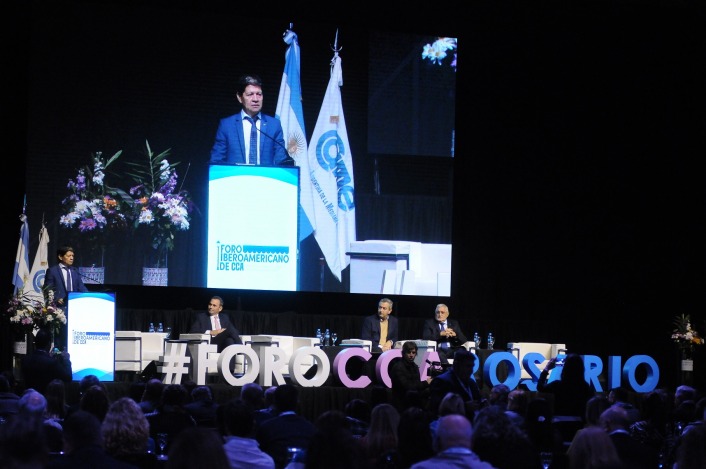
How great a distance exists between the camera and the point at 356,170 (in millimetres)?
12883

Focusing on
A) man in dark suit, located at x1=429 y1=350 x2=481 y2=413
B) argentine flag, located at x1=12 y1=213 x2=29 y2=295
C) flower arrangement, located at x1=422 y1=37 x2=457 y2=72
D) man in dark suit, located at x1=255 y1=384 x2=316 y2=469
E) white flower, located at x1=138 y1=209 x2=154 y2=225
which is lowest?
man in dark suit, located at x1=255 y1=384 x2=316 y2=469

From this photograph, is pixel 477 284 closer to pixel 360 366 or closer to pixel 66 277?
pixel 360 366

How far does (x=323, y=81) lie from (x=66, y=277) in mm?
3932

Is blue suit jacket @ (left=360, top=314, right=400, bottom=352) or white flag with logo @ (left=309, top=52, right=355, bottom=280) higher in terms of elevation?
white flag with logo @ (left=309, top=52, right=355, bottom=280)

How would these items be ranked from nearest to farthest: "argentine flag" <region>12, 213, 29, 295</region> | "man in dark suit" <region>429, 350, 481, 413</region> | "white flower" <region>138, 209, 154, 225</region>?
"man in dark suit" <region>429, 350, 481, 413</region>, "argentine flag" <region>12, 213, 29, 295</region>, "white flower" <region>138, 209, 154, 225</region>

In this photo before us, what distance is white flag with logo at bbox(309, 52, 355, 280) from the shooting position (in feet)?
41.7

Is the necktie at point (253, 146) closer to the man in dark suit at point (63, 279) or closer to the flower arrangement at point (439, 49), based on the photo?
the flower arrangement at point (439, 49)

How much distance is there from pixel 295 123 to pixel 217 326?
270cm

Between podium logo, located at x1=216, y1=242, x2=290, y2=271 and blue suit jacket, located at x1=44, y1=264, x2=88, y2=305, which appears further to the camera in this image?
podium logo, located at x1=216, y1=242, x2=290, y2=271

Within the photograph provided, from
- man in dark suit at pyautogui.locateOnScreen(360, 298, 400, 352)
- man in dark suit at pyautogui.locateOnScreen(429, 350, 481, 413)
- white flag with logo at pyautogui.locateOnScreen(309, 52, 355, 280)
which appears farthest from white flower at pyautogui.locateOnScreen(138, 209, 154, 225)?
man in dark suit at pyautogui.locateOnScreen(429, 350, 481, 413)

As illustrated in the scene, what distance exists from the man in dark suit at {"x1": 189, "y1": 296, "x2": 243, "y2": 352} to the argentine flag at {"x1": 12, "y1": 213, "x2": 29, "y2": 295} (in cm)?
203

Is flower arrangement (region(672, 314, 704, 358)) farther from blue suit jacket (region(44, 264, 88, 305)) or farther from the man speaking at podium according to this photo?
blue suit jacket (region(44, 264, 88, 305))

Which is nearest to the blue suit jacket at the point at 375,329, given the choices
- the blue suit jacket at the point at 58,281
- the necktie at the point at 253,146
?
the necktie at the point at 253,146

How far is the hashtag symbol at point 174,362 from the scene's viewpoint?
419 inches
